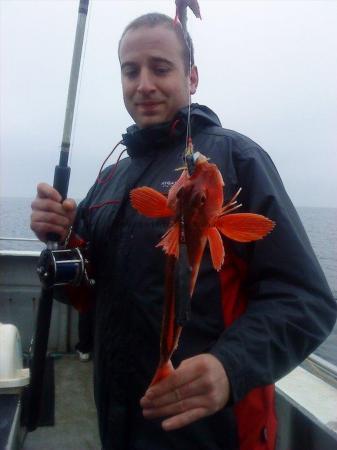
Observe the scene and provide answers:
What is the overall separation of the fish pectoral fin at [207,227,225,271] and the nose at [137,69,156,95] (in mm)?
1028

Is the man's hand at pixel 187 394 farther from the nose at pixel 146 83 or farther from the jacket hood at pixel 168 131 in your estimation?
the nose at pixel 146 83

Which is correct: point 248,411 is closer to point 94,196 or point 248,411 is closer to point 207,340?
point 207,340

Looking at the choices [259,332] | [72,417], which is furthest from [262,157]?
[72,417]

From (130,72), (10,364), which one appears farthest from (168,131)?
(10,364)

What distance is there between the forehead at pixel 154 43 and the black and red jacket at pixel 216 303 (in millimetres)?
333

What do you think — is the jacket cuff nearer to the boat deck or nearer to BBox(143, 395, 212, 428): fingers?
BBox(143, 395, 212, 428): fingers

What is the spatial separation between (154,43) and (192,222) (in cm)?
114

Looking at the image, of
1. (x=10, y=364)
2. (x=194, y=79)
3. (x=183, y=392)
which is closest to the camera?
(x=183, y=392)

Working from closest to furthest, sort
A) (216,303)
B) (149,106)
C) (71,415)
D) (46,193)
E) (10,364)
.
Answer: (216,303) → (46,193) → (149,106) → (10,364) → (71,415)

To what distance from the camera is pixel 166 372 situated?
4.90 feet

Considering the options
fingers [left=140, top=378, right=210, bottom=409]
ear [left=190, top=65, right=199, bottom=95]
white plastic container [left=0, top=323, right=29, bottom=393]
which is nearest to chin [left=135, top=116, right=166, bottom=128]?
ear [left=190, top=65, right=199, bottom=95]

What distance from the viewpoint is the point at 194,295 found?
6.21 feet

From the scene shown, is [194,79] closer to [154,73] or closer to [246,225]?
[154,73]

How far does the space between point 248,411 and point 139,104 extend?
4.98ft
